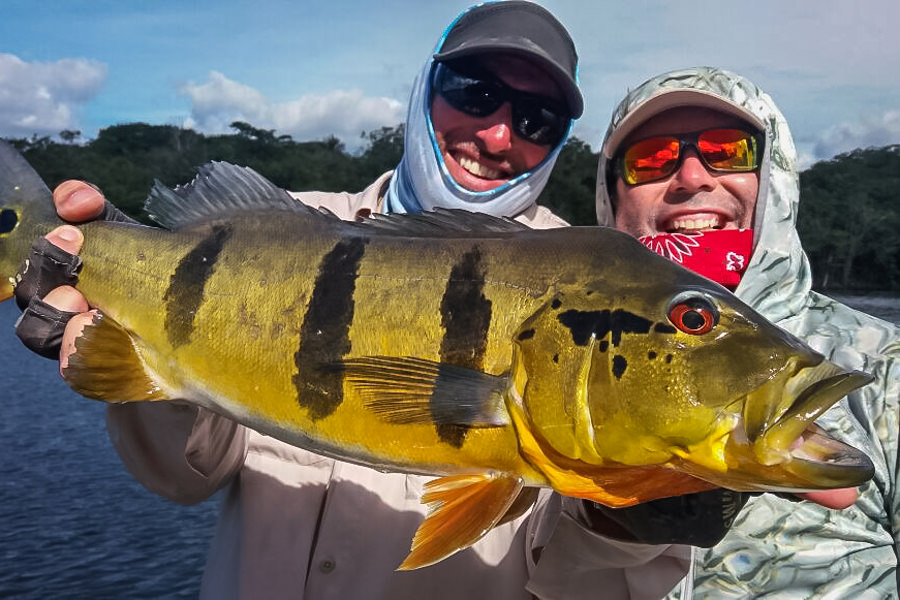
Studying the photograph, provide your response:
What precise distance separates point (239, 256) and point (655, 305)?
1.27 metres

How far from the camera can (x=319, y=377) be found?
2148 millimetres

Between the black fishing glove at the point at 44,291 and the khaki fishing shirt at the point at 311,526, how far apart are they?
0.41m

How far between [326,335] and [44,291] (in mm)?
1106

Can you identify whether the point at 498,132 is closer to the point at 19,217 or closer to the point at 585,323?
the point at 585,323

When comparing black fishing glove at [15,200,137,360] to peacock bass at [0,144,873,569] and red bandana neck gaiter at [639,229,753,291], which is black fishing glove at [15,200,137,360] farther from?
red bandana neck gaiter at [639,229,753,291]

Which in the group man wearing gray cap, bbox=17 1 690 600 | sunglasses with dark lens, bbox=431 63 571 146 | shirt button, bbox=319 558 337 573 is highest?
sunglasses with dark lens, bbox=431 63 571 146

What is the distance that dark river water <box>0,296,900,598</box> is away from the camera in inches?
384

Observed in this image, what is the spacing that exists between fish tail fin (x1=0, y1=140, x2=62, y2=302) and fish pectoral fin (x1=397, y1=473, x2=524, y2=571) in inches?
66.6

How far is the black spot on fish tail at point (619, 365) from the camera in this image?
6.29 feet

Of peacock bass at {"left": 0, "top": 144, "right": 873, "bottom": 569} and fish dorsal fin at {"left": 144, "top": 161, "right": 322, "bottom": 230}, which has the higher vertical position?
fish dorsal fin at {"left": 144, "top": 161, "right": 322, "bottom": 230}

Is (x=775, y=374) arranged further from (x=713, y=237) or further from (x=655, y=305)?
(x=713, y=237)

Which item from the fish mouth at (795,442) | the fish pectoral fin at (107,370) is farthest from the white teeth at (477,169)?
the fish mouth at (795,442)

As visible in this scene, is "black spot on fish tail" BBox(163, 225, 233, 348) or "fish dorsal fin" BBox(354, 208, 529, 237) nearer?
"fish dorsal fin" BBox(354, 208, 529, 237)

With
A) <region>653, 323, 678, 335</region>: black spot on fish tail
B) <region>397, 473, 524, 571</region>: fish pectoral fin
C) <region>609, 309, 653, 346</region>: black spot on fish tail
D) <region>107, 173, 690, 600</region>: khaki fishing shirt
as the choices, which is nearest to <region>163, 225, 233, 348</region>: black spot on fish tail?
<region>107, 173, 690, 600</region>: khaki fishing shirt
